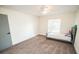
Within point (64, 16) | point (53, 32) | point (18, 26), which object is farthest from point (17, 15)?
point (64, 16)

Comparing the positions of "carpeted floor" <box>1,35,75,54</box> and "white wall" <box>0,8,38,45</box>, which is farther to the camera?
"white wall" <box>0,8,38,45</box>

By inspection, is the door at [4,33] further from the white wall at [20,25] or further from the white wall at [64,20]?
the white wall at [64,20]

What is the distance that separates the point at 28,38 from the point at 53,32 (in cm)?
165

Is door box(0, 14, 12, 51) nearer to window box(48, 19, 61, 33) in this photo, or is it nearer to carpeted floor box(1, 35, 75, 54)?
carpeted floor box(1, 35, 75, 54)

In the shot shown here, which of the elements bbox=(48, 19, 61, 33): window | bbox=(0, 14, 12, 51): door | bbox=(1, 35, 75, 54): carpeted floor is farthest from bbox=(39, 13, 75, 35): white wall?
bbox=(0, 14, 12, 51): door

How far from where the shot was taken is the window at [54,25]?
3.09m

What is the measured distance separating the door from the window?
1.98 metres

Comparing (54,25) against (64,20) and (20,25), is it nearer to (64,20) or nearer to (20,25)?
(64,20)

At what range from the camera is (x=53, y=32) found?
341cm

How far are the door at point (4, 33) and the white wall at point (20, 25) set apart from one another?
0.62ft

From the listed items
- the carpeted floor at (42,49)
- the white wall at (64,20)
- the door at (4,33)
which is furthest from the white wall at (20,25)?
the white wall at (64,20)

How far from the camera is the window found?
10.1ft

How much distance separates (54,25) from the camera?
3.21 meters
